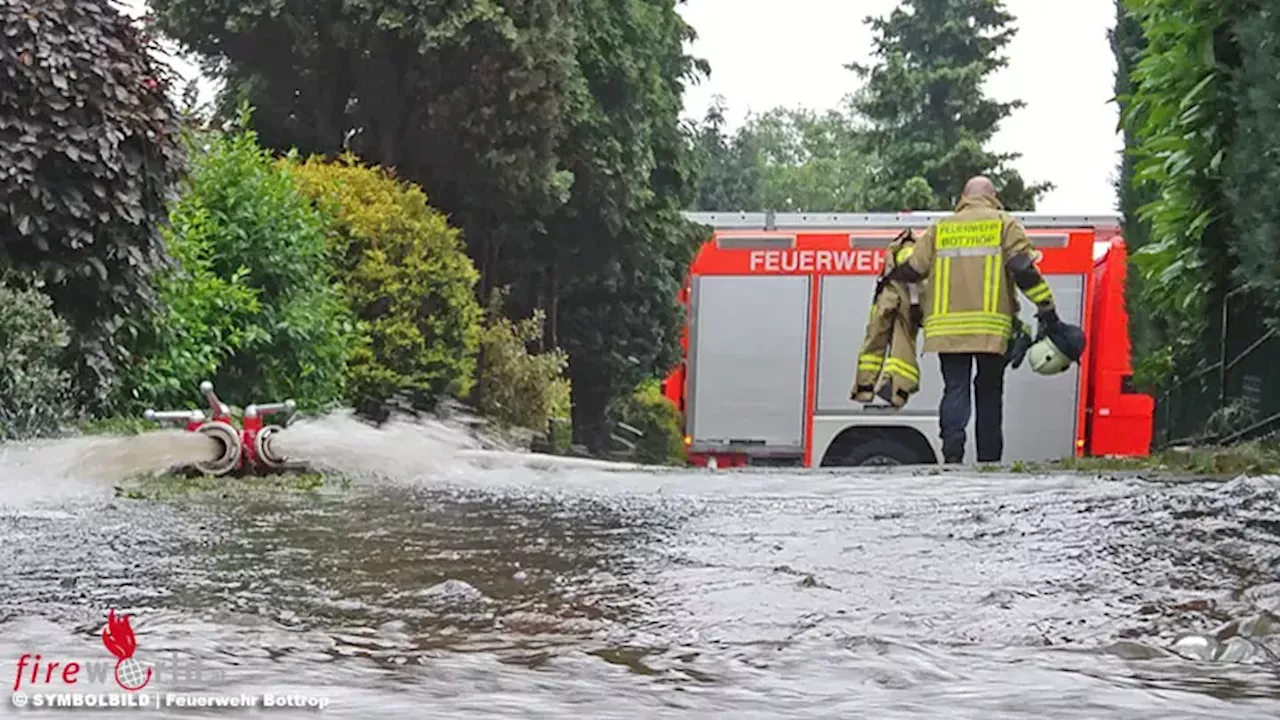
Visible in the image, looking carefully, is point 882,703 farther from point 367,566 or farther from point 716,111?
point 716,111

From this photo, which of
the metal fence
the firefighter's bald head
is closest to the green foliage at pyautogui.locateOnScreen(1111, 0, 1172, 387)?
the metal fence

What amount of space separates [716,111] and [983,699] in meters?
63.4

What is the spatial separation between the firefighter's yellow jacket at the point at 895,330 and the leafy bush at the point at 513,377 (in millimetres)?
5534

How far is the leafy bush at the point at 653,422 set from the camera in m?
17.0

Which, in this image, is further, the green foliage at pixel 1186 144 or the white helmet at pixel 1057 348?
the white helmet at pixel 1057 348

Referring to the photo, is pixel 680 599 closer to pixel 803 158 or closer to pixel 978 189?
pixel 978 189

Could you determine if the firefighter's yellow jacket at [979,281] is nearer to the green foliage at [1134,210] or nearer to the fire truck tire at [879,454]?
the green foliage at [1134,210]

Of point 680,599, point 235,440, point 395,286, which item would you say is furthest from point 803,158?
point 680,599

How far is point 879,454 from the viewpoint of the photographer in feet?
51.1

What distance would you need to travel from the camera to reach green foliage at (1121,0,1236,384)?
689cm

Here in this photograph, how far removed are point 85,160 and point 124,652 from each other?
5020mm

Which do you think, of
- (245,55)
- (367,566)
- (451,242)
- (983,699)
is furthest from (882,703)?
(245,55)

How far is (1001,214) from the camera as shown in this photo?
7.97m

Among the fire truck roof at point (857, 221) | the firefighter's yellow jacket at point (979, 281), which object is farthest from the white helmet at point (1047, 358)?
the fire truck roof at point (857, 221)
